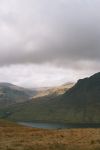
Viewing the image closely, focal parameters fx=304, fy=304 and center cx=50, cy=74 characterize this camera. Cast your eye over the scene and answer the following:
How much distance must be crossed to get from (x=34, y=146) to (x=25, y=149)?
189cm

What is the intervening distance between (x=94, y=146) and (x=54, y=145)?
460 cm

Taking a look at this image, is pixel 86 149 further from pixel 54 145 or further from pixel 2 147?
pixel 2 147

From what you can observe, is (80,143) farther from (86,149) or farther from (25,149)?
(25,149)

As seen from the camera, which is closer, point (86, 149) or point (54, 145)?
point (86, 149)

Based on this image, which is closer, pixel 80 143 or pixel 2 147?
pixel 2 147

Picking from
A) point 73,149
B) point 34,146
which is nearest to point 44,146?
point 34,146

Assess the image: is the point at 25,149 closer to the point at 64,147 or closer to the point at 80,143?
the point at 64,147

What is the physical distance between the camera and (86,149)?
32.8 meters

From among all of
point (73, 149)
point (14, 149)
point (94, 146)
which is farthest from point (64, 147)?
point (14, 149)

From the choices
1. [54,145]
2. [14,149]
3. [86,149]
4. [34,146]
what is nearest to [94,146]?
[86,149]

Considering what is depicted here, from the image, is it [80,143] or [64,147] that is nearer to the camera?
[64,147]

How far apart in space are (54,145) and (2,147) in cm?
595

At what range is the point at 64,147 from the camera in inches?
1330

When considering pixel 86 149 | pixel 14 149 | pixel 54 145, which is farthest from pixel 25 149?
pixel 86 149
